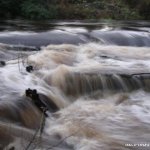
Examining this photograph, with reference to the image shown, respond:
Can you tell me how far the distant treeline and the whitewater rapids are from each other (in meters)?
9.22

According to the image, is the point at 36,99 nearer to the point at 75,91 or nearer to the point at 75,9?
the point at 75,91

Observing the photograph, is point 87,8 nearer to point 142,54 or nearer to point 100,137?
A: point 142,54

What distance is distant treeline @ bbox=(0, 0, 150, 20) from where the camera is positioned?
771 inches

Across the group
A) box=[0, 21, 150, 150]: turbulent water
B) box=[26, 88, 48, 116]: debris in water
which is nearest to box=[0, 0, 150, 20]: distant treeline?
box=[0, 21, 150, 150]: turbulent water

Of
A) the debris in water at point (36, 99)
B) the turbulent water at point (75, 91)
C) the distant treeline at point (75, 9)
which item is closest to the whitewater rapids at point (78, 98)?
the turbulent water at point (75, 91)

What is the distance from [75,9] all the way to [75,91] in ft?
52.8

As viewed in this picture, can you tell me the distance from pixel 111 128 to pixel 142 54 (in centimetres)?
513

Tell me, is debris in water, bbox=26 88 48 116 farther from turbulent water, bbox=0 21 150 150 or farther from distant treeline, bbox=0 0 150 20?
distant treeline, bbox=0 0 150 20

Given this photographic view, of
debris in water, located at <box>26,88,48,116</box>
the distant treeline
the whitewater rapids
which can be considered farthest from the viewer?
the distant treeline

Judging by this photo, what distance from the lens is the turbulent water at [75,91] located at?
544 centimetres

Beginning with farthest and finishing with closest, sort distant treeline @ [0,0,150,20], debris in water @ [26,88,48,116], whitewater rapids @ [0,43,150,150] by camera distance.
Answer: distant treeline @ [0,0,150,20]
debris in water @ [26,88,48,116]
whitewater rapids @ [0,43,150,150]

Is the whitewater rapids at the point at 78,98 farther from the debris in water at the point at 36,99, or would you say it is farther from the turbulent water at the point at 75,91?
the debris in water at the point at 36,99

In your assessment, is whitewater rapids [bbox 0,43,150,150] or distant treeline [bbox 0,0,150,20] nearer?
whitewater rapids [bbox 0,43,150,150]

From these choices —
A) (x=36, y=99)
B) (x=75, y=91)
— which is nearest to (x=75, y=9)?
(x=75, y=91)
